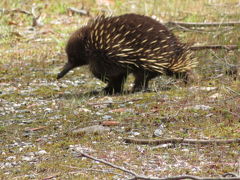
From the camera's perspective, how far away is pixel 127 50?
212 inches

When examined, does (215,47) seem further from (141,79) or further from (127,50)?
(127,50)

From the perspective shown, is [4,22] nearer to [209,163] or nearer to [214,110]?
[214,110]

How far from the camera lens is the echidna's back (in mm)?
5383

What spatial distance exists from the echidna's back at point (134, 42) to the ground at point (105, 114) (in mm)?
329

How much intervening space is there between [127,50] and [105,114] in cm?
122

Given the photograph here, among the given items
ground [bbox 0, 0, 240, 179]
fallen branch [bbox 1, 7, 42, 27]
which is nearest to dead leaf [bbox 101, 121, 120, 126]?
ground [bbox 0, 0, 240, 179]

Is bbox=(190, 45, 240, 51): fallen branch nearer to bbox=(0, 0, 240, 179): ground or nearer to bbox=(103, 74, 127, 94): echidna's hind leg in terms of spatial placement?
bbox=(0, 0, 240, 179): ground

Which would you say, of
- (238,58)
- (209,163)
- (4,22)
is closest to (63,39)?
(4,22)

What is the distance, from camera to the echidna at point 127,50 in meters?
5.39

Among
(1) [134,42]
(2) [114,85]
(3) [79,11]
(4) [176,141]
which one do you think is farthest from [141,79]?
(3) [79,11]

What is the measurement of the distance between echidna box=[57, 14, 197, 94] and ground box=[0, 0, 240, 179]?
25 centimetres

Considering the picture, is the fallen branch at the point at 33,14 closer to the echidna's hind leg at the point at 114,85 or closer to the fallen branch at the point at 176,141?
the echidna's hind leg at the point at 114,85

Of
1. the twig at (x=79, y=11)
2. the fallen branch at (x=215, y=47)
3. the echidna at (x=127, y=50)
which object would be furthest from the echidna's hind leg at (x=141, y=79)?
the twig at (x=79, y=11)

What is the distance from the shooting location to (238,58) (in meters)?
5.68
